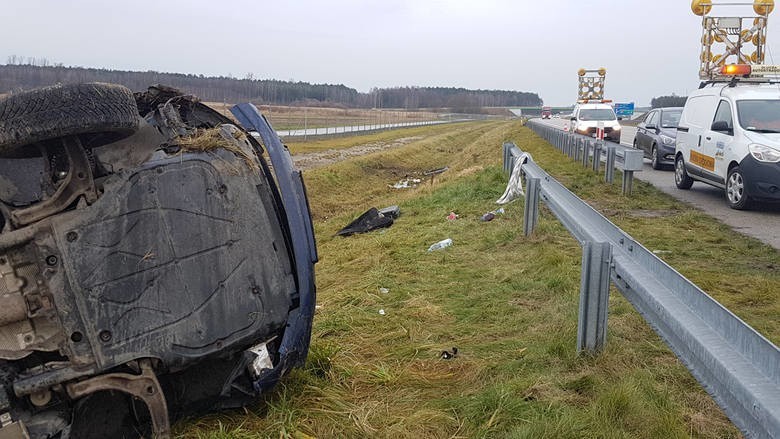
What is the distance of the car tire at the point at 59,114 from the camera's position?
109 inches

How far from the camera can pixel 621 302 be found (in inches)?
206

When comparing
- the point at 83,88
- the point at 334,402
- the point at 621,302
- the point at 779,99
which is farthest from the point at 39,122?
the point at 779,99

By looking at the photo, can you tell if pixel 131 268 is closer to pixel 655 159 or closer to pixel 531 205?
pixel 531 205

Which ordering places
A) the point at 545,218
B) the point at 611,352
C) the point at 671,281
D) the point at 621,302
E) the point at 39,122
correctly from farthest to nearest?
the point at 545,218
the point at 621,302
the point at 611,352
the point at 671,281
the point at 39,122

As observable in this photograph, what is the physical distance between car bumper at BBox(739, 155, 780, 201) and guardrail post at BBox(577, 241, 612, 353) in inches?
280

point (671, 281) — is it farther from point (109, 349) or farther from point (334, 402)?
point (109, 349)

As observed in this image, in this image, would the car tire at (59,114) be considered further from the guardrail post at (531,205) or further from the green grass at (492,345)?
the guardrail post at (531,205)

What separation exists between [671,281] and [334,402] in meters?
1.87

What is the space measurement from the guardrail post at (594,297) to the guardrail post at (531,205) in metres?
3.39

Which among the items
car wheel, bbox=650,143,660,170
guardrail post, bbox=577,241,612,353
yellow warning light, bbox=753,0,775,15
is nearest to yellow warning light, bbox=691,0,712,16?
yellow warning light, bbox=753,0,775,15

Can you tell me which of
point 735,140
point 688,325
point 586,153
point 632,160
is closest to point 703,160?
point 735,140

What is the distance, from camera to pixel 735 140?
1048 cm

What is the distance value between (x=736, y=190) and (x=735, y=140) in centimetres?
80

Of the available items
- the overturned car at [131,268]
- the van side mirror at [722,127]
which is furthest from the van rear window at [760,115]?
the overturned car at [131,268]
